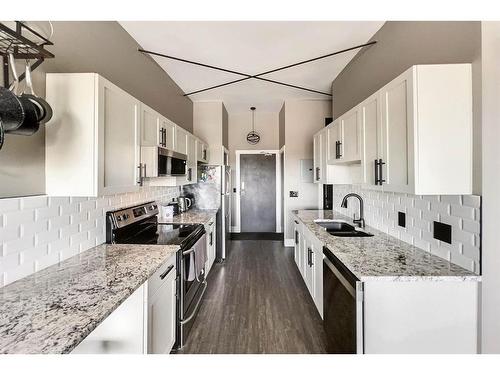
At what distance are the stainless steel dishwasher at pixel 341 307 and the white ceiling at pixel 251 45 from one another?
2147 mm

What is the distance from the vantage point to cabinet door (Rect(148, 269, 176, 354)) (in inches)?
59.6

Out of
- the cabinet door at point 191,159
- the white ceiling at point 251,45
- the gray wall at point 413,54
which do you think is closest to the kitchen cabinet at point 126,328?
the gray wall at point 413,54

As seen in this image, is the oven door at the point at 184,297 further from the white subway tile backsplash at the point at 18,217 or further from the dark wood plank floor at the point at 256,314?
the white subway tile backsplash at the point at 18,217

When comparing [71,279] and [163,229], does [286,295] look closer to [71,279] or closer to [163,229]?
[163,229]

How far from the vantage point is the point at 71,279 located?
4.25ft

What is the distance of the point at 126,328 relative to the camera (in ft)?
4.27

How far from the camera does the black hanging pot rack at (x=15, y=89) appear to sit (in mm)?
979

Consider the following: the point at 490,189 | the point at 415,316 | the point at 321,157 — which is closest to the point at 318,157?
the point at 321,157

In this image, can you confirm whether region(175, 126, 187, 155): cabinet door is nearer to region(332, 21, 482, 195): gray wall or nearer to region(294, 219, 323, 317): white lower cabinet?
A: region(294, 219, 323, 317): white lower cabinet

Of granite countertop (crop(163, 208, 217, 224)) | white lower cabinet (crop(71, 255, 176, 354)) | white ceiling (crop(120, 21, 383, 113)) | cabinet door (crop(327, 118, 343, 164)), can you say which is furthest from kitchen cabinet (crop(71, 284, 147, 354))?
white ceiling (crop(120, 21, 383, 113))

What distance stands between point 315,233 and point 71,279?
6.28 feet

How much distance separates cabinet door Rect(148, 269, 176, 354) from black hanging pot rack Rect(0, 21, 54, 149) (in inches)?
42.4

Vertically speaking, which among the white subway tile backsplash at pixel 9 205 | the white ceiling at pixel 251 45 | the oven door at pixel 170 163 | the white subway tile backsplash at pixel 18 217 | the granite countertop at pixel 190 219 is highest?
the white ceiling at pixel 251 45

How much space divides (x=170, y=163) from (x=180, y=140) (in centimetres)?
59
